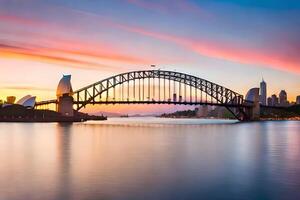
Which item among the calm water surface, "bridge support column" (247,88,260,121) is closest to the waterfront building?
"bridge support column" (247,88,260,121)

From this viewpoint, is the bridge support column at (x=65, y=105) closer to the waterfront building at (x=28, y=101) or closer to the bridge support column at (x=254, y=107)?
the waterfront building at (x=28, y=101)

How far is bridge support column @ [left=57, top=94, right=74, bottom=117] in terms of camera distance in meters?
138

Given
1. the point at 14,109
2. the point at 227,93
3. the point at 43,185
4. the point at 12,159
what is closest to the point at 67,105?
the point at 14,109

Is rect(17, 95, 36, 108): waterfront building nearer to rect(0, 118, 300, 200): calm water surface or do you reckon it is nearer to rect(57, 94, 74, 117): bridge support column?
rect(57, 94, 74, 117): bridge support column

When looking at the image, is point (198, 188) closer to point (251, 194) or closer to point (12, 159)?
point (251, 194)

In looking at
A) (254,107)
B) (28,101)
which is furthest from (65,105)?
(254,107)

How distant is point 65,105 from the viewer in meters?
139

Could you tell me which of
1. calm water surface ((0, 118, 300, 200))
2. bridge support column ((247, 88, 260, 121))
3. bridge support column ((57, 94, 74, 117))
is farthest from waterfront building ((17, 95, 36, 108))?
calm water surface ((0, 118, 300, 200))

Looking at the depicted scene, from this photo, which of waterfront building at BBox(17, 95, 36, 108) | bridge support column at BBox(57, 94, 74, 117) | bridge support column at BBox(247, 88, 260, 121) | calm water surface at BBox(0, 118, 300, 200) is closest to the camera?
calm water surface at BBox(0, 118, 300, 200)

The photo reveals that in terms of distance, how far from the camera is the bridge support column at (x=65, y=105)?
138 metres

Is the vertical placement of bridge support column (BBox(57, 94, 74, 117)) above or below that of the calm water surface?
above

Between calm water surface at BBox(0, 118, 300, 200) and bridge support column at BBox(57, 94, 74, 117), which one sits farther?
bridge support column at BBox(57, 94, 74, 117)

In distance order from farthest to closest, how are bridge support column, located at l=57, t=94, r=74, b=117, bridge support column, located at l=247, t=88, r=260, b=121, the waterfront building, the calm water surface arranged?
1. the waterfront building
2. bridge support column, located at l=247, t=88, r=260, b=121
3. bridge support column, located at l=57, t=94, r=74, b=117
4. the calm water surface

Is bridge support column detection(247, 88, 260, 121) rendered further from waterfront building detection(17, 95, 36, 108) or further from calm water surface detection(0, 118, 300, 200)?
calm water surface detection(0, 118, 300, 200)
